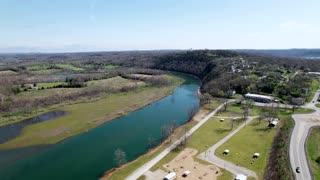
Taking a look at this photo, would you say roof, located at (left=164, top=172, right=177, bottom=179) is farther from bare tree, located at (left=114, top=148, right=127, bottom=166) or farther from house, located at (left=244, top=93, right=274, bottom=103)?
house, located at (left=244, top=93, right=274, bottom=103)

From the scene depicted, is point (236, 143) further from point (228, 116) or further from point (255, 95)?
point (255, 95)

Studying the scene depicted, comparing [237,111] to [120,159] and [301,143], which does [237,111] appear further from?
[120,159]

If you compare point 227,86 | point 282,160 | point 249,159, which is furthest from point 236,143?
point 227,86

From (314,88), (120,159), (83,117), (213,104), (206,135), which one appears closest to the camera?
(120,159)

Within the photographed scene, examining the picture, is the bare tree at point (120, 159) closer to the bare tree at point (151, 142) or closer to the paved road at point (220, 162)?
the bare tree at point (151, 142)

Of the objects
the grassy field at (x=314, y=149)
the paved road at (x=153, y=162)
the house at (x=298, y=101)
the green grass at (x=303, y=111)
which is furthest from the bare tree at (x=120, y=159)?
the house at (x=298, y=101)

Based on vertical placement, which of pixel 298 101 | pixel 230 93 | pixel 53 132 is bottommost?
pixel 53 132

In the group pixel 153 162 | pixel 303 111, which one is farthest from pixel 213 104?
pixel 153 162
